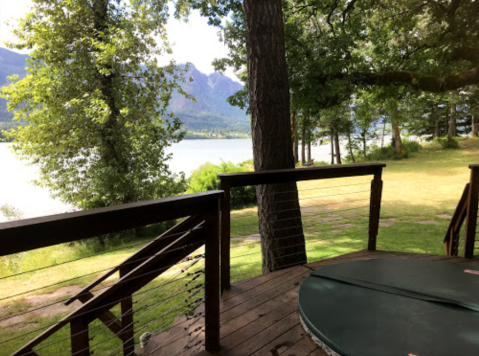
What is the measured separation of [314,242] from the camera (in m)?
7.17

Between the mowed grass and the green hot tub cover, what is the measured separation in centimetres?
92

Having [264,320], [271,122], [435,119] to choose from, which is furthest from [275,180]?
[435,119]

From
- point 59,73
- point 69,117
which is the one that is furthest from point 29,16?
point 69,117

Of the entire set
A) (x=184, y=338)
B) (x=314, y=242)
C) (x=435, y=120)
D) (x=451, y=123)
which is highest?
(x=435, y=120)

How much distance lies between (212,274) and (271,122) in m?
Answer: 2.04

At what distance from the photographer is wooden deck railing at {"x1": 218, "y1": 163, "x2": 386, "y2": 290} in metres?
2.37

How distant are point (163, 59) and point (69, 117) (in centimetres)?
370

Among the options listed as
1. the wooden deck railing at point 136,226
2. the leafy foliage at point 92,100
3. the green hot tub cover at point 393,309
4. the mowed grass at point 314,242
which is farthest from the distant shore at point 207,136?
the wooden deck railing at point 136,226

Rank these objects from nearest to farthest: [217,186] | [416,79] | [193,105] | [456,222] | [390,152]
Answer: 1. [456,222]
2. [416,79]
3. [217,186]
4. [390,152]
5. [193,105]

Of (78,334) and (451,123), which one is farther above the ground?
(451,123)

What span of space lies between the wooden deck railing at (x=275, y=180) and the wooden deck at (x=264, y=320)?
0.26 metres

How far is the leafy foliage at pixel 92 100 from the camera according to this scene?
31.9ft

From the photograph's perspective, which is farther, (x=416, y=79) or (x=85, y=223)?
(x=416, y=79)

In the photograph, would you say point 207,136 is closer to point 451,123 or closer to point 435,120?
point 435,120
